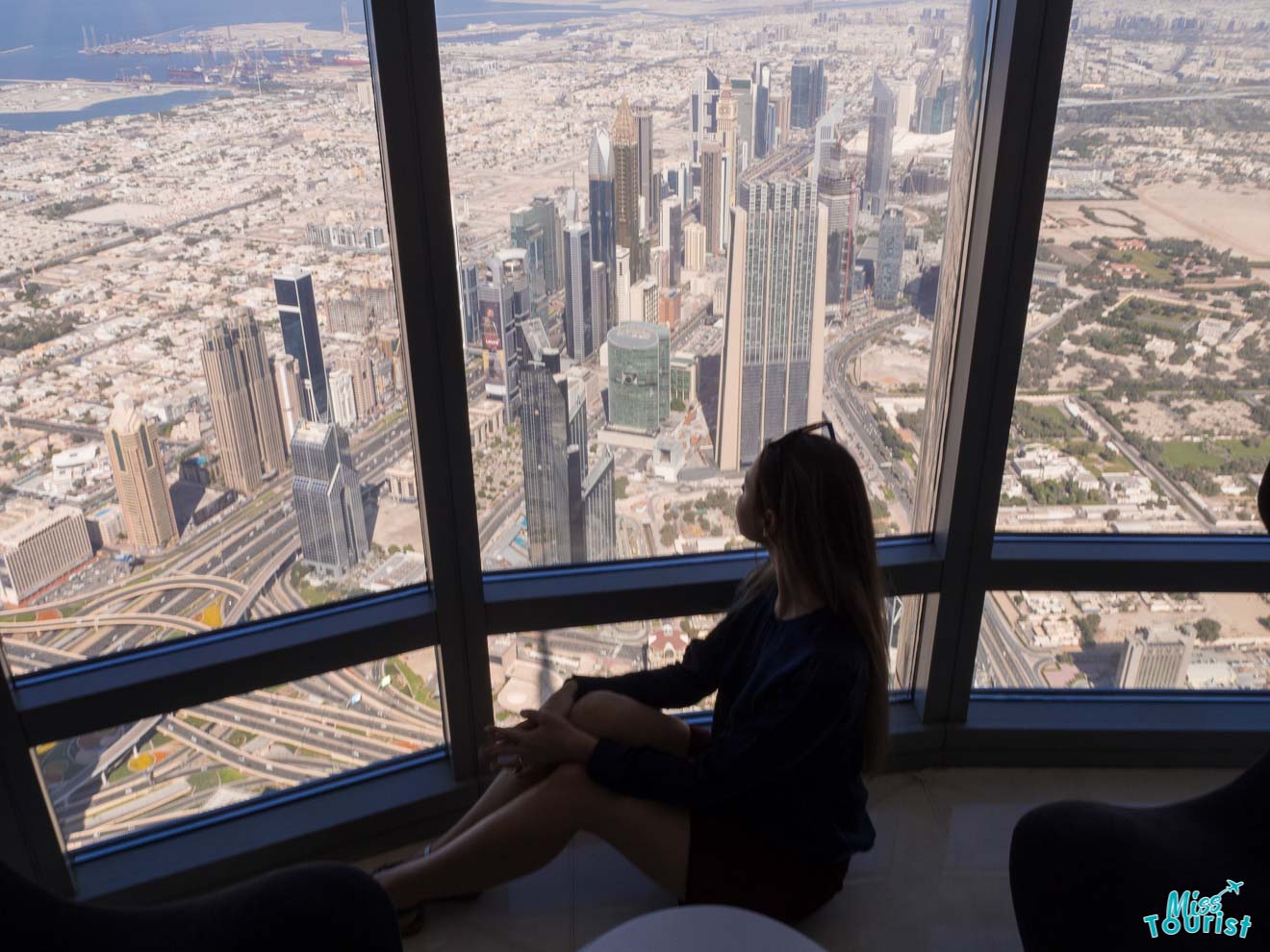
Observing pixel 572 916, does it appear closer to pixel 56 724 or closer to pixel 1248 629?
pixel 56 724

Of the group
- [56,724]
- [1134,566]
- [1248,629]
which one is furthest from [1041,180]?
[56,724]

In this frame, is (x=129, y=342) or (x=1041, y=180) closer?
(x=129, y=342)

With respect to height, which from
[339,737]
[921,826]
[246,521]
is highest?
[246,521]

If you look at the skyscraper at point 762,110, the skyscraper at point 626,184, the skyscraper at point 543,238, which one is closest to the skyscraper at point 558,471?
the skyscraper at point 543,238

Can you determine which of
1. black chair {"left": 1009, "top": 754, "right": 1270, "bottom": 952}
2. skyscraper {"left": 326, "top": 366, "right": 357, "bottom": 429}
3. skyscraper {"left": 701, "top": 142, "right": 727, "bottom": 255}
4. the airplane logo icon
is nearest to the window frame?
skyscraper {"left": 326, "top": 366, "right": 357, "bottom": 429}

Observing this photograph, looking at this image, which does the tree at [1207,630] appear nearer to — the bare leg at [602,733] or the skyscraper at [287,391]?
the bare leg at [602,733]

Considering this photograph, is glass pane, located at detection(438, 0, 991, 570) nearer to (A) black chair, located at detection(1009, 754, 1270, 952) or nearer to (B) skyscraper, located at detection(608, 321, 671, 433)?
(B) skyscraper, located at detection(608, 321, 671, 433)
